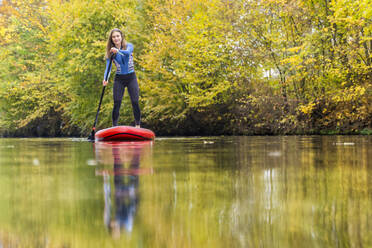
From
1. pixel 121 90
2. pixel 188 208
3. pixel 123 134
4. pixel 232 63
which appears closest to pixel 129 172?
pixel 188 208

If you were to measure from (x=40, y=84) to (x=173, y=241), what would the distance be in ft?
84.7

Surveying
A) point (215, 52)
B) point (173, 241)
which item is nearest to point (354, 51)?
point (215, 52)

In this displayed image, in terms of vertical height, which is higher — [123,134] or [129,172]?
[123,134]

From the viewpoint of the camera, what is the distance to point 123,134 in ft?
37.4

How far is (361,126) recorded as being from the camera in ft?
50.2

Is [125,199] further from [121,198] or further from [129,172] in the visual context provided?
[129,172]

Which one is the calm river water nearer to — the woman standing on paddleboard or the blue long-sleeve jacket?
the woman standing on paddleboard

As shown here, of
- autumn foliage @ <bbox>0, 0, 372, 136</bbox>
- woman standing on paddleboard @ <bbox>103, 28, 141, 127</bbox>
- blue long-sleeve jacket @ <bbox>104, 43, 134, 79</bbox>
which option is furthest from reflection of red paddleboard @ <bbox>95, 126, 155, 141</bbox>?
autumn foliage @ <bbox>0, 0, 372, 136</bbox>

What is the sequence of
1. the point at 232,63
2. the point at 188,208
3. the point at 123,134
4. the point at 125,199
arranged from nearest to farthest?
1. the point at 188,208
2. the point at 125,199
3. the point at 123,134
4. the point at 232,63

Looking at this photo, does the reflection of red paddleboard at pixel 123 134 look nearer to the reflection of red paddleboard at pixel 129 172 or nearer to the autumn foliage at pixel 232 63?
the autumn foliage at pixel 232 63

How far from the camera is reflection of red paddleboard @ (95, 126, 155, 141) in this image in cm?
1126

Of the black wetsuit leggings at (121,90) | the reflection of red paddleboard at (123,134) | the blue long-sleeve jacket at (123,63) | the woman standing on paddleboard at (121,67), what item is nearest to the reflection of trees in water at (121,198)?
the reflection of red paddleboard at (123,134)

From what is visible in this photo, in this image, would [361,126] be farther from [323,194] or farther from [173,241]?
[173,241]

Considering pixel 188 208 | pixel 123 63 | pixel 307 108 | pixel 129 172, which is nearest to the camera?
pixel 188 208
